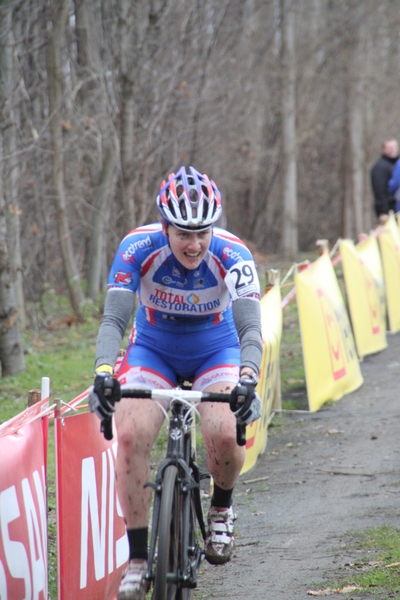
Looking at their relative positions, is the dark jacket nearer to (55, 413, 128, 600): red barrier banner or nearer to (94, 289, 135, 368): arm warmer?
(55, 413, 128, 600): red barrier banner

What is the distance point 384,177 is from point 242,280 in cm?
1202

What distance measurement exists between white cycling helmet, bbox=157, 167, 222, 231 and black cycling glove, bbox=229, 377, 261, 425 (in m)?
0.83

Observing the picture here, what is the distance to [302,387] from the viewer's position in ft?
31.4

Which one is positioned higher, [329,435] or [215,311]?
[215,311]

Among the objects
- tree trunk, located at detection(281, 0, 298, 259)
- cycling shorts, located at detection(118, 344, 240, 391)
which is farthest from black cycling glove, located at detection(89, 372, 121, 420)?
tree trunk, located at detection(281, 0, 298, 259)

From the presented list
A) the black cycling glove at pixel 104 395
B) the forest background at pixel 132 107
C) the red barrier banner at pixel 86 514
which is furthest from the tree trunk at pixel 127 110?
the black cycling glove at pixel 104 395

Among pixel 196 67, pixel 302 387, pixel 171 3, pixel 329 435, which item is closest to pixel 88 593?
pixel 329 435

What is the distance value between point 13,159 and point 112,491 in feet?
24.4

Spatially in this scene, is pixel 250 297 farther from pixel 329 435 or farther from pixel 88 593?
pixel 329 435

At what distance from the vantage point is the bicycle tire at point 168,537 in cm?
349

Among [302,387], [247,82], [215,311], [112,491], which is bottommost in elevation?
[302,387]

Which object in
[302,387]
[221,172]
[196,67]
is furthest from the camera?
[221,172]

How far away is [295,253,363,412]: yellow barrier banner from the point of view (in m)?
8.48

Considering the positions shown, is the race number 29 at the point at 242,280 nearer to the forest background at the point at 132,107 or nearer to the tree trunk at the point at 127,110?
the forest background at the point at 132,107
